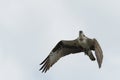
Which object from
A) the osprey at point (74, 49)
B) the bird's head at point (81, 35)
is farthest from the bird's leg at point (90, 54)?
the bird's head at point (81, 35)

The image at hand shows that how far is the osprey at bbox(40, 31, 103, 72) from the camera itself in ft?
100

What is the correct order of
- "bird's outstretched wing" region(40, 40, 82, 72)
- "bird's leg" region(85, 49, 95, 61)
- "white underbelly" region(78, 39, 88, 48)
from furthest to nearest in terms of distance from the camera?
"bird's outstretched wing" region(40, 40, 82, 72) < "white underbelly" region(78, 39, 88, 48) < "bird's leg" region(85, 49, 95, 61)

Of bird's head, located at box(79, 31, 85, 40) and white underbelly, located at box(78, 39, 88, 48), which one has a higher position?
bird's head, located at box(79, 31, 85, 40)

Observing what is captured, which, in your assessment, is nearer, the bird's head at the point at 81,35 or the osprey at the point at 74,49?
the osprey at the point at 74,49

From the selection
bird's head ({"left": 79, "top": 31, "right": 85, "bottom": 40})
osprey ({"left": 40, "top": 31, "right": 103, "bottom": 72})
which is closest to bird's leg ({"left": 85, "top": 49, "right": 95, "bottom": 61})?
osprey ({"left": 40, "top": 31, "right": 103, "bottom": 72})

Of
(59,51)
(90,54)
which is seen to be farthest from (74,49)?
(90,54)

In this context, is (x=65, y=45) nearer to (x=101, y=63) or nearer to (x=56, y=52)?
(x=56, y=52)

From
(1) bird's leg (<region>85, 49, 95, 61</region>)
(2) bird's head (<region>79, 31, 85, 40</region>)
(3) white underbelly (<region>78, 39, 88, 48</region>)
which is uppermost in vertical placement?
(2) bird's head (<region>79, 31, 85, 40</region>)

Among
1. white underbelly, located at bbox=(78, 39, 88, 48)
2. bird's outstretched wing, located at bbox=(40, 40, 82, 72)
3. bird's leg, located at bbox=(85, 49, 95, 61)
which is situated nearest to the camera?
bird's leg, located at bbox=(85, 49, 95, 61)

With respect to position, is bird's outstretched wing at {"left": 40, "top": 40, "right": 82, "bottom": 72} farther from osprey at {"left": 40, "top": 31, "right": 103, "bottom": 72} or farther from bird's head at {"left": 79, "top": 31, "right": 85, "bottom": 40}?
bird's head at {"left": 79, "top": 31, "right": 85, "bottom": 40}

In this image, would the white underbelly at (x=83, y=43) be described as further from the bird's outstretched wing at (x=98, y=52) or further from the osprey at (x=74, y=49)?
the bird's outstretched wing at (x=98, y=52)

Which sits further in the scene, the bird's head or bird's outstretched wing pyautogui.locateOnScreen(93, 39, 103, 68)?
the bird's head

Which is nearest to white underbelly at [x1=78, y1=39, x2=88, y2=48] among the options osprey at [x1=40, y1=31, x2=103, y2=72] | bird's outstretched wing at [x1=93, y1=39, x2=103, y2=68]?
osprey at [x1=40, y1=31, x2=103, y2=72]

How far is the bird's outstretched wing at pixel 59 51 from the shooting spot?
3183 cm
